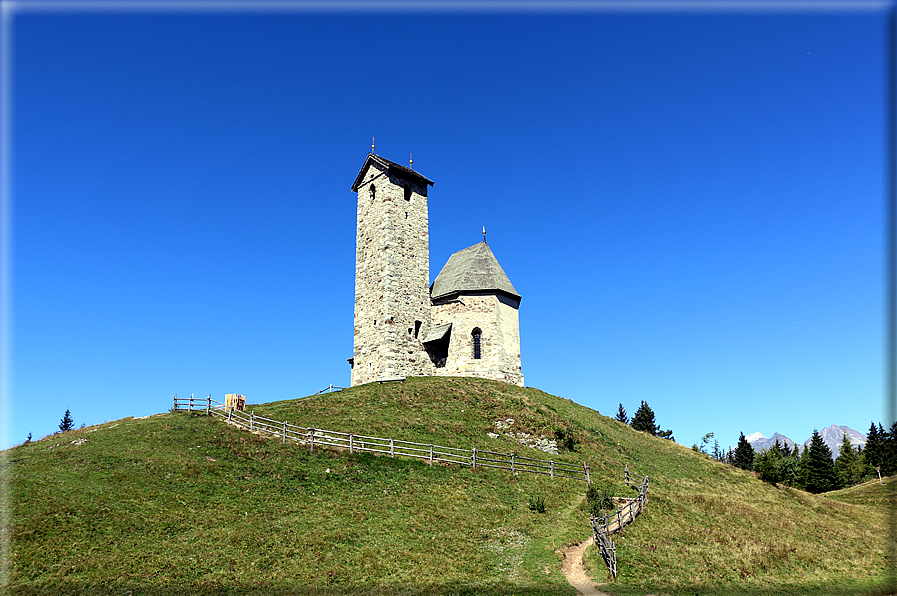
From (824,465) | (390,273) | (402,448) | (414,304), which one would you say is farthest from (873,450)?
(402,448)

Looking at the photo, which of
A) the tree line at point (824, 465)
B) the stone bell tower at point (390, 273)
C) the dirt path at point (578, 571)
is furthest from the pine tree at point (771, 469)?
the stone bell tower at point (390, 273)

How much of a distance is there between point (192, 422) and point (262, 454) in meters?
7.15

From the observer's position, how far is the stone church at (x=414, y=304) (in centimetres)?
5238

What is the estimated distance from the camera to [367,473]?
30094 millimetres

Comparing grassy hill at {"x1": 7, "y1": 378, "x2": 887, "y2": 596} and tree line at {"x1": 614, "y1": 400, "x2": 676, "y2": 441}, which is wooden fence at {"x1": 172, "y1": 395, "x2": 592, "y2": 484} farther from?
tree line at {"x1": 614, "y1": 400, "x2": 676, "y2": 441}

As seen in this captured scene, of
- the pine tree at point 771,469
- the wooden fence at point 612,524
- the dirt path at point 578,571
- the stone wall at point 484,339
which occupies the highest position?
the stone wall at point 484,339

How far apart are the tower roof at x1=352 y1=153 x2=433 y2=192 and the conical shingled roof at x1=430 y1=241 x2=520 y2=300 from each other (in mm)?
9128

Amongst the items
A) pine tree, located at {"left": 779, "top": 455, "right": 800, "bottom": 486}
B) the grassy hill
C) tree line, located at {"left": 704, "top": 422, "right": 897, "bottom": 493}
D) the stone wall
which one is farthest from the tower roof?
pine tree, located at {"left": 779, "top": 455, "right": 800, "bottom": 486}

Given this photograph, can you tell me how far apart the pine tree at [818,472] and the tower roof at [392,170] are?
64.8 meters

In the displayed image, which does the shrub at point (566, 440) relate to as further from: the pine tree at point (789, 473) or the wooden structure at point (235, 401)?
the pine tree at point (789, 473)

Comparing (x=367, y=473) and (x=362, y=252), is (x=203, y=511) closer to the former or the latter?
(x=367, y=473)

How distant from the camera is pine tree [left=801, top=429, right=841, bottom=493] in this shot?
241 feet

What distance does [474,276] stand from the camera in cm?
5478

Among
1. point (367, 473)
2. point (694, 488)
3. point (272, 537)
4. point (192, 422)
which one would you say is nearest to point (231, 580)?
point (272, 537)
